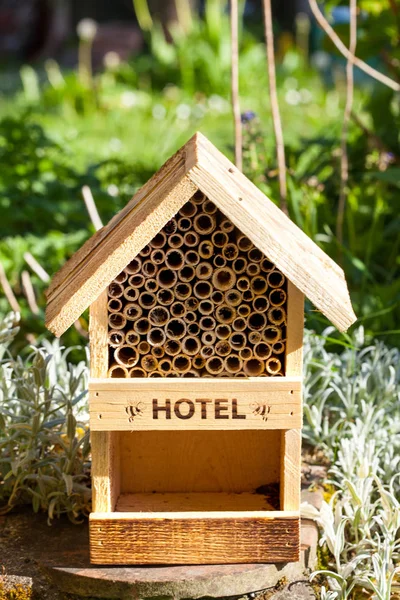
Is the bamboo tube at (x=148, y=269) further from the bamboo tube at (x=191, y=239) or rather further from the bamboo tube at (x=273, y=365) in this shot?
the bamboo tube at (x=273, y=365)

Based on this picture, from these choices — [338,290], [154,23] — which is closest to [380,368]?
[338,290]

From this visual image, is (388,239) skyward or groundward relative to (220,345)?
skyward

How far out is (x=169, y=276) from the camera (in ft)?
6.62

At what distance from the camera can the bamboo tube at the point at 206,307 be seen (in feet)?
Answer: 6.56

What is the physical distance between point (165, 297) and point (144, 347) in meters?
0.13

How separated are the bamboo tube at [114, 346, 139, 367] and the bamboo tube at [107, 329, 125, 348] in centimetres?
1

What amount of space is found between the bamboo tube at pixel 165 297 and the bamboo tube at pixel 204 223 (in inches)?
6.0

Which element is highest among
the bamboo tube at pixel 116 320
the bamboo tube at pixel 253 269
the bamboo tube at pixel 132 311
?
the bamboo tube at pixel 253 269

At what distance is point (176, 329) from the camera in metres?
2.04

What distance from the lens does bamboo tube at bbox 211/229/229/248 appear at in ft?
6.48

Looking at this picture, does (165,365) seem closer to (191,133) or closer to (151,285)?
(151,285)

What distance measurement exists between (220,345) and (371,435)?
0.84 metres

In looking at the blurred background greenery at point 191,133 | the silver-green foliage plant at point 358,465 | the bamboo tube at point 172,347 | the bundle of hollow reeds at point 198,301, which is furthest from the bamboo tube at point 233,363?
the blurred background greenery at point 191,133

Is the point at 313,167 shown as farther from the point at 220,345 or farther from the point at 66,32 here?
the point at 66,32
